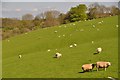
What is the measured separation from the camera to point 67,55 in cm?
3053

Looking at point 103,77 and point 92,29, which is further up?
point 92,29

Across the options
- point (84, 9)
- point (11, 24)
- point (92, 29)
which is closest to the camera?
point (92, 29)

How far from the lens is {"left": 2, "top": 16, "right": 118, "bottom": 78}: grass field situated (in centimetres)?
2310

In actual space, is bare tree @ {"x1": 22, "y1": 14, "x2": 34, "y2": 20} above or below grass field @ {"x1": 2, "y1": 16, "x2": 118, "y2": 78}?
above

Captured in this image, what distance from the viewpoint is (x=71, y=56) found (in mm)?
29734

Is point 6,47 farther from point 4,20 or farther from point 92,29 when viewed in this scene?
point 4,20

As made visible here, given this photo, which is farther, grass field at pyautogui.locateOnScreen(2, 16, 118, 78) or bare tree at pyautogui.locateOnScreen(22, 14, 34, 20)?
bare tree at pyautogui.locateOnScreen(22, 14, 34, 20)

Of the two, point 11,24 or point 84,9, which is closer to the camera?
point 84,9

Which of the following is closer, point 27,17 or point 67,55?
point 67,55

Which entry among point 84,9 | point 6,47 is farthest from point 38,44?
point 84,9

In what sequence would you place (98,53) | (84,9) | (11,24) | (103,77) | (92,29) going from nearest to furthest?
1. (103,77)
2. (98,53)
3. (92,29)
4. (84,9)
5. (11,24)

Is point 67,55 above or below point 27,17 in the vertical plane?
below

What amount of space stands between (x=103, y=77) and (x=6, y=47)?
102 feet

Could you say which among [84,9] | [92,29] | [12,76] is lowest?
[12,76]
